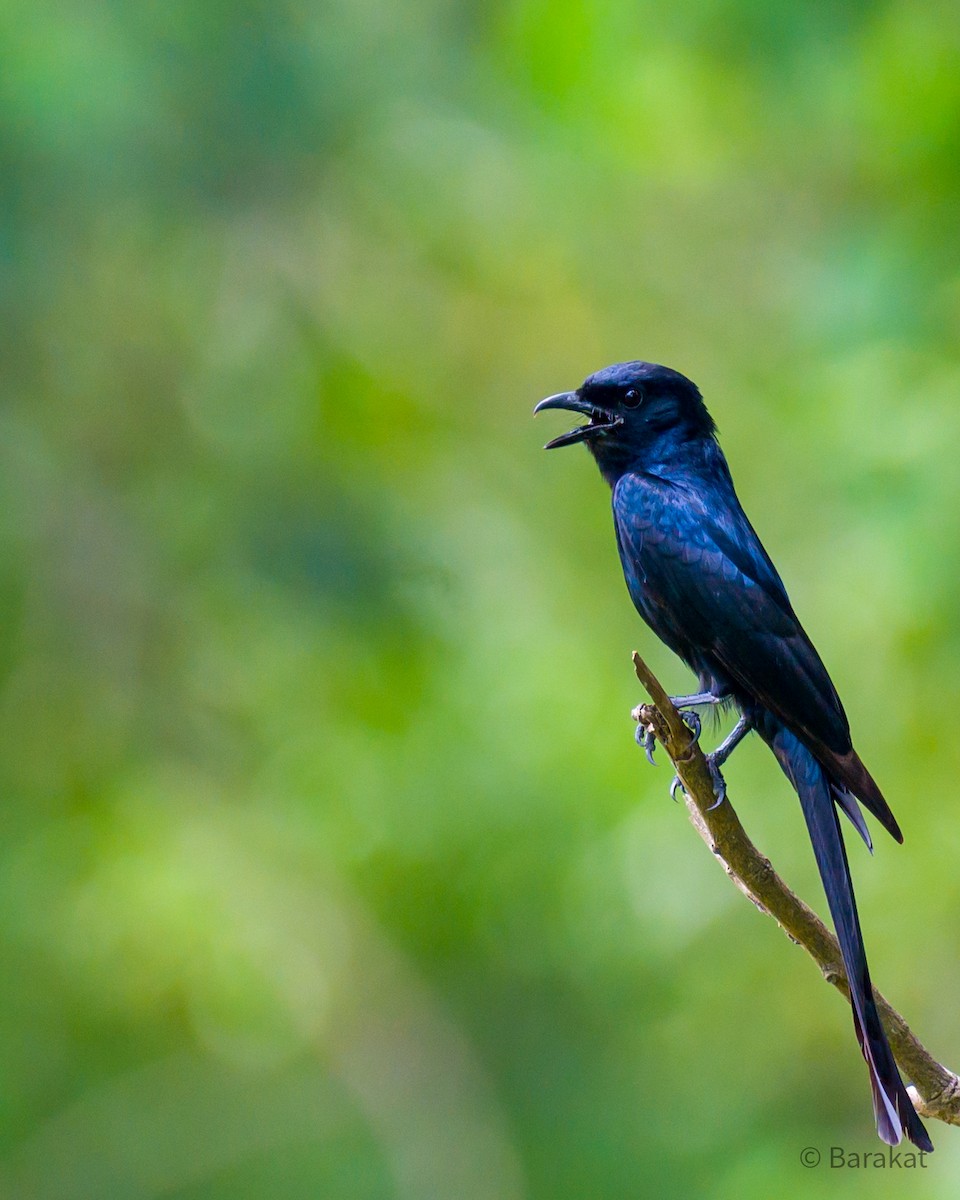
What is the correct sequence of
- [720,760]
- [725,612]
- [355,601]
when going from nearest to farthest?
[720,760]
[725,612]
[355,601]

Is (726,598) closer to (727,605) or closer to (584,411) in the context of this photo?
(727,605)

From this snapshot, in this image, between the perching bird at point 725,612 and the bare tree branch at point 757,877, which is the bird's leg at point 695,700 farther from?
the bare tree branch at point 757,877

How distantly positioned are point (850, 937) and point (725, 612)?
3.13 ft

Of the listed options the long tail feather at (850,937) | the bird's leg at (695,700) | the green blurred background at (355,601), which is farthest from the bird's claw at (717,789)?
the green blurred background at (355,601)

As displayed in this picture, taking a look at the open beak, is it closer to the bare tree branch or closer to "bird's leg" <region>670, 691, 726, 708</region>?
"bird's leg" <region>670, 691, 726, 708</region>

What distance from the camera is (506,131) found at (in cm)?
900

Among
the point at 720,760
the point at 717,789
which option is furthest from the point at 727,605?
the point at 717,789

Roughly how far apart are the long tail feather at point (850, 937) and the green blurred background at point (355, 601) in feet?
11.1

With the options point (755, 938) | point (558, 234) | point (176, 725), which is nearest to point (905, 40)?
point (558, 234)

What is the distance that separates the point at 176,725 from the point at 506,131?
12.7ft

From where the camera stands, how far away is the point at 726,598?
13.0 ft

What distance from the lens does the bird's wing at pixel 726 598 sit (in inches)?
149

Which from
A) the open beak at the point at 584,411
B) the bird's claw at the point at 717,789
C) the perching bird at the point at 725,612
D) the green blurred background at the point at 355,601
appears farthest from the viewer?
the green blurred background at the point at 355,601

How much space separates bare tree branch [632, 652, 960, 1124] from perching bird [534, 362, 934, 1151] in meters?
0.06
